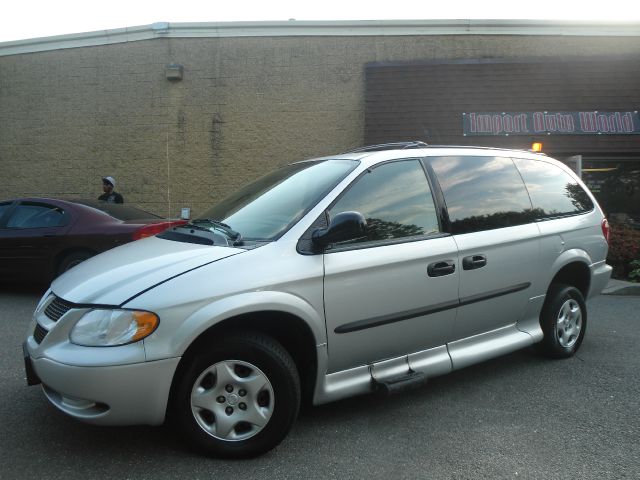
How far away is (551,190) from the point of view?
4.43 meters

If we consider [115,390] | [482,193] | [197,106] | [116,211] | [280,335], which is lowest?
[115,390]

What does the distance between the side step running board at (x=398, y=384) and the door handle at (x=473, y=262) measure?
794mm

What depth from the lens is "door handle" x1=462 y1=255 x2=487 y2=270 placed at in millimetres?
3535

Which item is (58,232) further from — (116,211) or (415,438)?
(415,438)

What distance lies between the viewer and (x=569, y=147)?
10523mm

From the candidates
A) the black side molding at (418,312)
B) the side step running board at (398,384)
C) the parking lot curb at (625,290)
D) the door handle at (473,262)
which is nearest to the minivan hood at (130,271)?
the black side molding at (418,312)

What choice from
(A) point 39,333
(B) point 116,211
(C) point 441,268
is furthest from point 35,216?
(C) point 441,268

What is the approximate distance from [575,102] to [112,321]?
10.4 meters

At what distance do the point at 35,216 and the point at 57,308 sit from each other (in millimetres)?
5054

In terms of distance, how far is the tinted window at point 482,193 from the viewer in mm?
3709

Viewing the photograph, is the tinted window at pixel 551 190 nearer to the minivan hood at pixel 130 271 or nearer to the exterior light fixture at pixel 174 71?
the minivan hood at pixel 130 271

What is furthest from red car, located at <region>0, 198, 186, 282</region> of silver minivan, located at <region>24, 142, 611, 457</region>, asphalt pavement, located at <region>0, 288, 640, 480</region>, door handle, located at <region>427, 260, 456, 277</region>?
door handle, located at <region>427, 260, 456, 277</region>

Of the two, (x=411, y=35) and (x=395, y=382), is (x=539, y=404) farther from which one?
(x=411, y=35)

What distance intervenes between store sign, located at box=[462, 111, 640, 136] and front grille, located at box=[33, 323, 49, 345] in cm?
922
